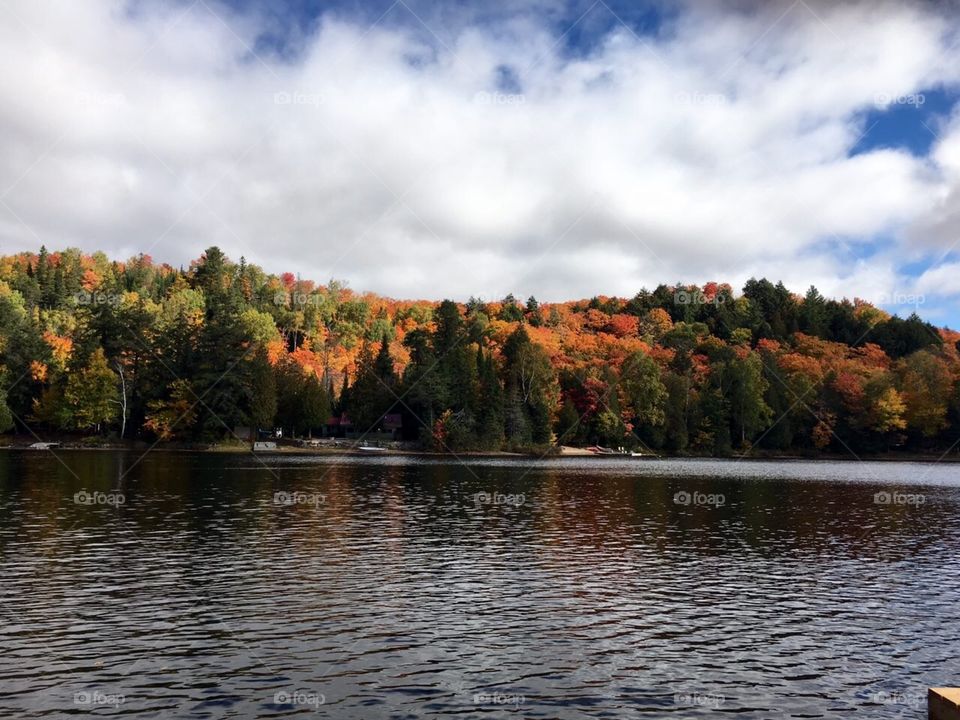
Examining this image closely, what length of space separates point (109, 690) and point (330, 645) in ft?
17.7

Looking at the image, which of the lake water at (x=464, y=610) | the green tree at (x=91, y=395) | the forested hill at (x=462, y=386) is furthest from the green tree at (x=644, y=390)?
the lake water at (x=464, y=610)

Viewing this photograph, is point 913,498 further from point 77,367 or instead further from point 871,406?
point 77,367

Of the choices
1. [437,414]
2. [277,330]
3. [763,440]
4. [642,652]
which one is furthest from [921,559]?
[277,330]

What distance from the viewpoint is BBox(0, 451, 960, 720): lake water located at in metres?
16.7

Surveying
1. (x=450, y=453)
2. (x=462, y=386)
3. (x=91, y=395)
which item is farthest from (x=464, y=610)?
(x=91, y=395)

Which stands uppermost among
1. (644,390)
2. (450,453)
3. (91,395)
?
(644,390)

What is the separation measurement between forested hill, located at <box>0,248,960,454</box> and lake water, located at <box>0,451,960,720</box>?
8496cm

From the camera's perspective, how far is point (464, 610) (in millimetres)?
23812

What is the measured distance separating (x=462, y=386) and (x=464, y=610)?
385 ft

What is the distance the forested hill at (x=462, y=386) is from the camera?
430ft

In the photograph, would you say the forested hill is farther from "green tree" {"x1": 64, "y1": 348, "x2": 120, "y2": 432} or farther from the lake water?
the lake water

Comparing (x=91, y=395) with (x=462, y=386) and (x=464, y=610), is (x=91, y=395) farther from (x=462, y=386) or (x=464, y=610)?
(x=464, y=610)

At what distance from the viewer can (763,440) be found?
157 m

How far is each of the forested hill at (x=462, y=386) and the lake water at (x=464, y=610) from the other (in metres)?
85.0
